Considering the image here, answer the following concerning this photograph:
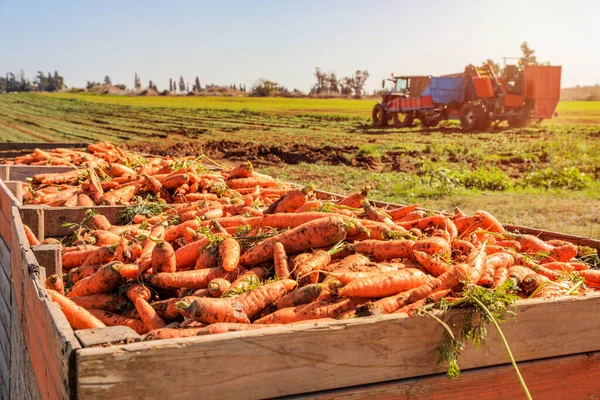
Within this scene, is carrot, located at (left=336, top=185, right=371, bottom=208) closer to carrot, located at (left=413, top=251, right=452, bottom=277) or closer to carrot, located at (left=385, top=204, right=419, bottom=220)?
carrot, located at (left=385, top=204, right=419, bottom=220)

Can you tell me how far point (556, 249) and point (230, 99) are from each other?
57683 mm

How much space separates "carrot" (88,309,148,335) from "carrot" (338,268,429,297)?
991 millimetres

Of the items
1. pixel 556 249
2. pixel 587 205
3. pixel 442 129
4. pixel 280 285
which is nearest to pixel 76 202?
pixel 280 285

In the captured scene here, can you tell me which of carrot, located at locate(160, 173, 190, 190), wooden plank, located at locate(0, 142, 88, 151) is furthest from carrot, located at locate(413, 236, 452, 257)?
wooden plank, located at locate(0, 142, 88, 151)

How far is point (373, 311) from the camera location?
2.24 m

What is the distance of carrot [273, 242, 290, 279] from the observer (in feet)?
9.64

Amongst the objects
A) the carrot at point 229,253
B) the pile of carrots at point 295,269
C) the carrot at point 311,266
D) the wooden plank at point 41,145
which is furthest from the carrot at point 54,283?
the wooden plank at point 41,145

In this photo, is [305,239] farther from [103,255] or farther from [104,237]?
[104,237]

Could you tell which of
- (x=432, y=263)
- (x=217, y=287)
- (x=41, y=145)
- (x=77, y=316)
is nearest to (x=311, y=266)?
(x=217, y=287)

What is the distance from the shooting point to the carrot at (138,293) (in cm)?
303

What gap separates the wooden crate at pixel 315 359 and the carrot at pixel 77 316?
0.15 m

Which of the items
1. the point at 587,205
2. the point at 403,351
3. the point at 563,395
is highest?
the point at 403,351

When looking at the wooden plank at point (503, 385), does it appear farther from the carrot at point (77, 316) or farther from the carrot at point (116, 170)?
the carrot at point (116, 170)

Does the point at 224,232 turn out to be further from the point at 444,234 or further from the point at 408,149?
the point at 408,149
